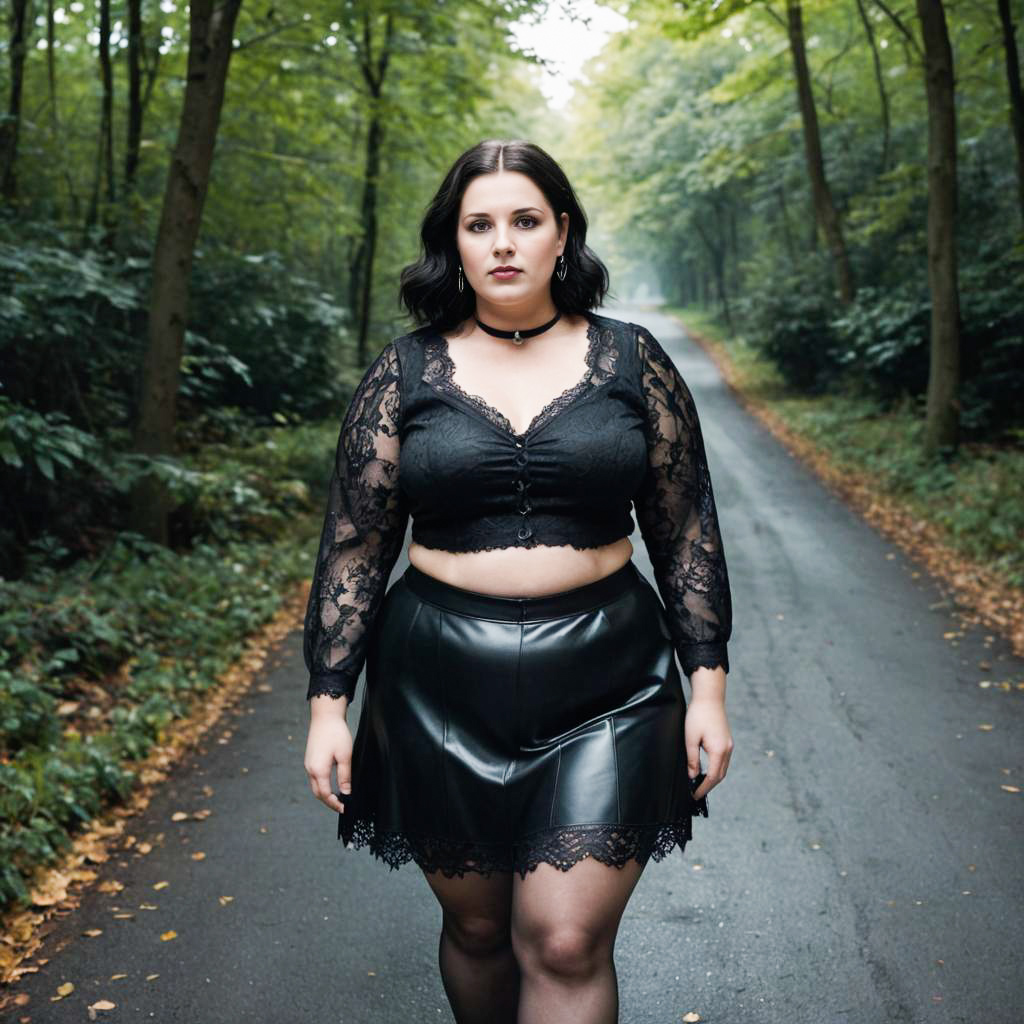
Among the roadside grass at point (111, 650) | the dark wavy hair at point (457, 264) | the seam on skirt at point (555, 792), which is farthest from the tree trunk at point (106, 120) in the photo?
the seam on skirt at point (555, 792)

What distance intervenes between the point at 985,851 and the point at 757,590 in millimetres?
4825

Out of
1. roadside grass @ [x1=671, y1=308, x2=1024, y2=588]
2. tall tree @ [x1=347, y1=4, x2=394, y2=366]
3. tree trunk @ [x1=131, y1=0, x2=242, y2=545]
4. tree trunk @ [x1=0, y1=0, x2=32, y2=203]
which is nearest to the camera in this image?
tree trunk @ [x1=131, y1=0, x2=242, y2=545]

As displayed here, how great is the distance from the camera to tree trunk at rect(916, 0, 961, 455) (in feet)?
40.8

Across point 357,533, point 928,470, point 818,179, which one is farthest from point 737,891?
point 818,179

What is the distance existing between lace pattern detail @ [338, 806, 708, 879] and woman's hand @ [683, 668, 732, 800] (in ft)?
→ 0.41

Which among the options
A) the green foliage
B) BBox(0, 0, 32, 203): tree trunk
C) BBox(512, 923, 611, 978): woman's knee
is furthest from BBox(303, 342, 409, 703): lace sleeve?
the green foliage

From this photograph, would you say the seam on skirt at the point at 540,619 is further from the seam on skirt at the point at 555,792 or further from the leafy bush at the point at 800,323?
the leafy bush at the point at 800,323

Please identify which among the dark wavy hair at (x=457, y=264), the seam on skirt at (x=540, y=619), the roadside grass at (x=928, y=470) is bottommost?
the roadside grass at (x=928, y=470)

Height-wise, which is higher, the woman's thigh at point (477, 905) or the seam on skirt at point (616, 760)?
the seam on skirt at point (616, 760)

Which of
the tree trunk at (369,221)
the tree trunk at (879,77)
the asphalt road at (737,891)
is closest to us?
the asphalt road at (737,891)

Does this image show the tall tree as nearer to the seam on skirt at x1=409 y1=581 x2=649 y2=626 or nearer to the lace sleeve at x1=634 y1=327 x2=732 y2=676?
the lace sleeve at x1=634 y1=327 x2=732 y2=676

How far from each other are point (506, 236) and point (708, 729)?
1222 millimetres

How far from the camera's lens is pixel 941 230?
13023 mm

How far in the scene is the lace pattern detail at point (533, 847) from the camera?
235 cm
